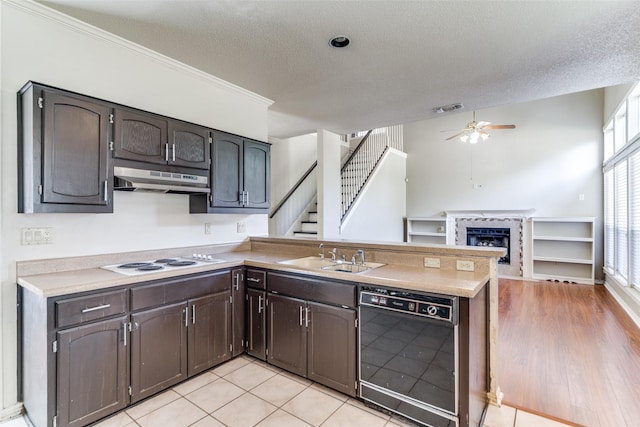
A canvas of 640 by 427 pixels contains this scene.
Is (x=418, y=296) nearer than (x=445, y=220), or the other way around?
(x=418, y=296)

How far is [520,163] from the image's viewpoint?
6613 millimetres

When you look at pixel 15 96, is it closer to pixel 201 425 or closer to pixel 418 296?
pixel 201 425

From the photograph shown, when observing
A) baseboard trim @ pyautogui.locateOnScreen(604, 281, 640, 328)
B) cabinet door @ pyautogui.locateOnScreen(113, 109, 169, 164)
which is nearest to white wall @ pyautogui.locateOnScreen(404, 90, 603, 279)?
baseboard trim @ pyautogui.locateOnScreen(604, 281, 640, 328)

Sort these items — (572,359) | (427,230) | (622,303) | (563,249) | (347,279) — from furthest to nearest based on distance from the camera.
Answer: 1. (427,230)
2. (563,249)
3. (622,303)
4. (572,359)
5. (347,279)

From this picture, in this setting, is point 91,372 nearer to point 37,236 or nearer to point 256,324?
point 37,236

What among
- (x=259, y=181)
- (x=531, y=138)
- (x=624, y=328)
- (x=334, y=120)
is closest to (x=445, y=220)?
(x=531, y=138)

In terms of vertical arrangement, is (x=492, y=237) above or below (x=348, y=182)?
below

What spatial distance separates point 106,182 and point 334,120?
298 centimetres

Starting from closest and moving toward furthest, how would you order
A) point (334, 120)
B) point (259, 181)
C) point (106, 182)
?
point (106, 182) → point (259, 181) → point (334, 120)

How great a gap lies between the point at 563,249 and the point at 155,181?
24.1 feet

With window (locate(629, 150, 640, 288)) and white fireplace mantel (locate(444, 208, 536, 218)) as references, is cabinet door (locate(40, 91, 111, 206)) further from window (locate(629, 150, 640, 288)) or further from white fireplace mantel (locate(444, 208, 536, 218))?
white fireplace mantel (locate(444, 208, 536, 218))

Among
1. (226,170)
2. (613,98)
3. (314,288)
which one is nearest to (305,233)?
(226,170)

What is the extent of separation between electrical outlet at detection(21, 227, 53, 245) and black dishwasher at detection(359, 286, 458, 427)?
220 centimetres

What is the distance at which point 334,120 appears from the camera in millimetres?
4309
